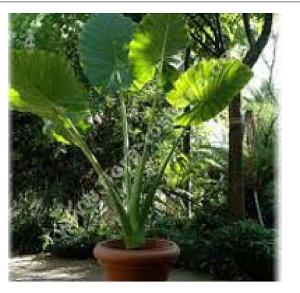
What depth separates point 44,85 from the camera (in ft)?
7.87

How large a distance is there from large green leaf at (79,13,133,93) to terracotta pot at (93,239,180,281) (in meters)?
0.90

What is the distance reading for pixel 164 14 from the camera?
2570 millimetres

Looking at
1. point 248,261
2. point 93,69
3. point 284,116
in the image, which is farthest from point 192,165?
point 284,116

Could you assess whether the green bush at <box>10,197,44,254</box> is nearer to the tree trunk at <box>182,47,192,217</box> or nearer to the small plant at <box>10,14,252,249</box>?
the tree trunk at <box>182,47,192,217</box>

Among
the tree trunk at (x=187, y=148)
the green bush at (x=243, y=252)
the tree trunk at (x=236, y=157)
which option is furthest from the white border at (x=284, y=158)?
the tree trunk at (x=187, y=148)

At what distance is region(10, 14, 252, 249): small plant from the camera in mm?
2408

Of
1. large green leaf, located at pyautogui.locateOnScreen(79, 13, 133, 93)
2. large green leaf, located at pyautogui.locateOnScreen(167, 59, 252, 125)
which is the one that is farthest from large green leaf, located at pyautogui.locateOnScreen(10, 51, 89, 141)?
large green leaf, located at pyautogui.locateOnScreen(167, 59, 252, 125)

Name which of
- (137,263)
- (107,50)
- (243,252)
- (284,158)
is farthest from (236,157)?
(284,158)

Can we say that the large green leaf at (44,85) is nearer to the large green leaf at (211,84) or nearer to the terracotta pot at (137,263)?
the large green leaf at (211,84)

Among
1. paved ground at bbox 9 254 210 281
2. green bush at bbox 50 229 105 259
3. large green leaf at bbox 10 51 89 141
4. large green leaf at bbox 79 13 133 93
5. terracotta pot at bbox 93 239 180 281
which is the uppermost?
large green leaf at bbox 79 13 133 93

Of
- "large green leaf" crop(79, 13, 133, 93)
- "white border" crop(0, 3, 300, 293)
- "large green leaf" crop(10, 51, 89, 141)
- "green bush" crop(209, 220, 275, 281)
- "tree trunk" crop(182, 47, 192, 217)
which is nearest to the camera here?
"white border" crop(0, 3, 300, 293)

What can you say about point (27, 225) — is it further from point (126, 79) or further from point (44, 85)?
point (44, 85)
